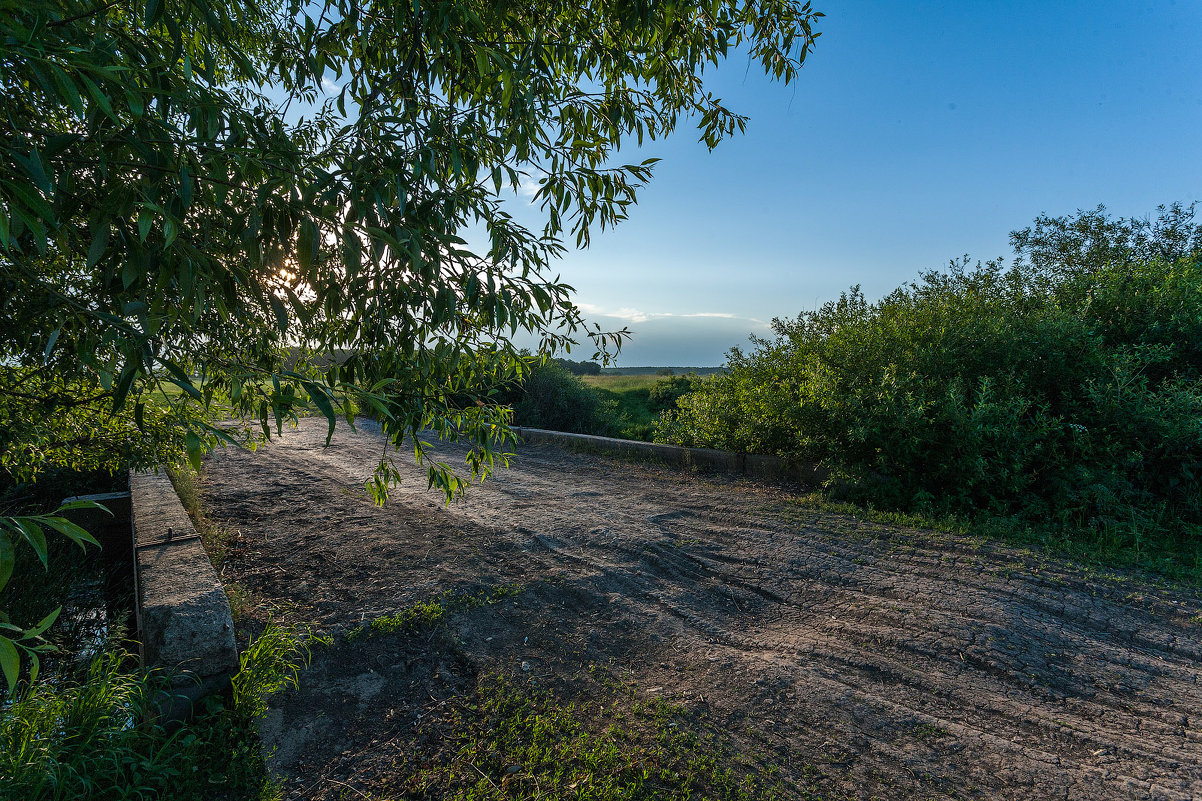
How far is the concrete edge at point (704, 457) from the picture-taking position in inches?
267

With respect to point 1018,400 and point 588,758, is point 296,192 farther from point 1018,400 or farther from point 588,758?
point 1018,400

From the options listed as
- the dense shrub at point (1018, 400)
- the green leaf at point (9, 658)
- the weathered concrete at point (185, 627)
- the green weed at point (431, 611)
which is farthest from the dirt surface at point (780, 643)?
the green leaf at point (9, 658)

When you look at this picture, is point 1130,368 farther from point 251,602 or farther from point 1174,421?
point 251,602

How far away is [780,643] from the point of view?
317cm

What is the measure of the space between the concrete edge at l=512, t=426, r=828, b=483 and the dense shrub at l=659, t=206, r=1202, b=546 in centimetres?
22

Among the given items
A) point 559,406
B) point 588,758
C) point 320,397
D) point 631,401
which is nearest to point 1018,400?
point 588,758

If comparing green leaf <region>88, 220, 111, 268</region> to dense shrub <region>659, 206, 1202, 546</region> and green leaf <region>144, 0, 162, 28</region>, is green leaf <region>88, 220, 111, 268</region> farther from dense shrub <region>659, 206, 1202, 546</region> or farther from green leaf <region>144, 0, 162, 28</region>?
dense shrub <region>659, 206, 1202, 546</region>

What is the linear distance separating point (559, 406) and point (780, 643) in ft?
31.3

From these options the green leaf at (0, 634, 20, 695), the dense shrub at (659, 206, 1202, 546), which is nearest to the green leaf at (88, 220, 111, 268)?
Answer: the green leaf at (0, 634, 20, 695)

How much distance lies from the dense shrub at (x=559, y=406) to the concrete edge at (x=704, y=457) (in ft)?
7.09

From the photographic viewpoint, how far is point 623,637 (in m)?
3.27

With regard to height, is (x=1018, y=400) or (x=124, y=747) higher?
(x=1018, y=400)

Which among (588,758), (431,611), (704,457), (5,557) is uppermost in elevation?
(5,557)

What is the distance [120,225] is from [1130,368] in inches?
299
